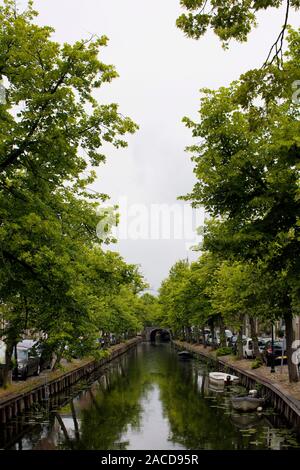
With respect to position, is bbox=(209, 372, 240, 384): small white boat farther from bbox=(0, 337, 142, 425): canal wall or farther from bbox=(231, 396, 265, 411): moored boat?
bbox=(0, 337, 142, 425): canal wall

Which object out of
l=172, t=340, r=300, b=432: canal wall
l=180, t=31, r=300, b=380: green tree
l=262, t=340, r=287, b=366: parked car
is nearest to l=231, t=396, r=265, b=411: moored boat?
l=172, t=340, r=300, b=432: canal wall

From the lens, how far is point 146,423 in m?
24.2

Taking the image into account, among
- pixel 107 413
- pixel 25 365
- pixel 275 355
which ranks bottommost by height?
A: pixel 107 413

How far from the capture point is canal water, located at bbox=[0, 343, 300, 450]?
19.6 meters

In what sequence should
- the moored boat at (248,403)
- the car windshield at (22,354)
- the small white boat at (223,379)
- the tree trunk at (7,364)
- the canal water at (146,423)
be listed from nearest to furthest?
the canal water at (146,423) < the moored boat at (248,403) < the tree trunk at (7,364) < the car windshield at (22,354) < the small white boat at (223,379)

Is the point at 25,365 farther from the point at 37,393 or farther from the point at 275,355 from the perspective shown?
the point at 275,355

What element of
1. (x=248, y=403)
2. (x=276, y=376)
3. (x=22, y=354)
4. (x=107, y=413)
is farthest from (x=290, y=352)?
(x=22, y=354)

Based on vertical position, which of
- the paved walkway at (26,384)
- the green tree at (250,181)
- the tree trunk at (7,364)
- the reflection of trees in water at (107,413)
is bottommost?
the reflection of trees in water at (107,413)

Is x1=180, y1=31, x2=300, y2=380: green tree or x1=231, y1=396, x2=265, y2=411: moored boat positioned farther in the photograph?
x1=231, y1=396, x2=265, y2=411: moored boat

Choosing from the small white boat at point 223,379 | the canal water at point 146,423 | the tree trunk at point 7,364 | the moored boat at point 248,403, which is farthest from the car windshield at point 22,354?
the moored boat at point 248,403

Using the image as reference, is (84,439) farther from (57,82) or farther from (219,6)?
(219,6)

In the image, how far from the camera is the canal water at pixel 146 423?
19562 millimetres

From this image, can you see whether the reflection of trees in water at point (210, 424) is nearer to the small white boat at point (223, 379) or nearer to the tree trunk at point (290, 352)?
the small white boat at point (223, 379)

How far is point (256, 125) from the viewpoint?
1073cm
